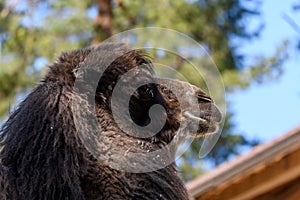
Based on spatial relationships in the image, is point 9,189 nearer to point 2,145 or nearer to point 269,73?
point 2,145

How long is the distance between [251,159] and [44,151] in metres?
3.79

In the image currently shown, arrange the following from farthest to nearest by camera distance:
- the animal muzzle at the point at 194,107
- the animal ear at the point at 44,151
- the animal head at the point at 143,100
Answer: the animal muzzle at the point at 194,107
the animal head at the point at 143,100
the animal ear at the point at 44,151

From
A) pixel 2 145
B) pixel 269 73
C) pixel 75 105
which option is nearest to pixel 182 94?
pixel 75 105

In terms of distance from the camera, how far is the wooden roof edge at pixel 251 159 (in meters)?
6.31

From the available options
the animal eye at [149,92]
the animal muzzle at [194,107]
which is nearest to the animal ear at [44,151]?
the animal eye at [149,92]

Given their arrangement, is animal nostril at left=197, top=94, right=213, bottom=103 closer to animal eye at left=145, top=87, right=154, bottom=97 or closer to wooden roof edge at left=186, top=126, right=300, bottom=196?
animal eye at left=145, top=87, right=154, bottom=97

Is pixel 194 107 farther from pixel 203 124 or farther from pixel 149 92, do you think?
pixel 149 92

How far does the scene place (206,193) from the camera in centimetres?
662

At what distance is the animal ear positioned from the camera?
2.79m

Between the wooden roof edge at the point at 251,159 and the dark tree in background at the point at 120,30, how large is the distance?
8.15 m

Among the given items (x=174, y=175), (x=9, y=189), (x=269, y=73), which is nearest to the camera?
(x=9, y=189)

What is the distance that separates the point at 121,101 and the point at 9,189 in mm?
496

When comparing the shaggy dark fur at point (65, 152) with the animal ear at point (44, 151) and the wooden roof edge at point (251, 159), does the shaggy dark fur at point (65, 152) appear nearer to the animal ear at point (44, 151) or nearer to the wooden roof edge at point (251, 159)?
the animal ear at point (44, 151)

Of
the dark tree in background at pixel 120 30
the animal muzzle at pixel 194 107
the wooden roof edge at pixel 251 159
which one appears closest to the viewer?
the animal muzzle at pixel 194 107
